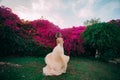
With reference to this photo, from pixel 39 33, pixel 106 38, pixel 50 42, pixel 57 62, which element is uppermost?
pixel 39 33

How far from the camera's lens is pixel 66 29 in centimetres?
1608

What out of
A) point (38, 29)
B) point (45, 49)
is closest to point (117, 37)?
point (45, 49)

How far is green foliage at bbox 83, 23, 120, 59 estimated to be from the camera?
13156mm

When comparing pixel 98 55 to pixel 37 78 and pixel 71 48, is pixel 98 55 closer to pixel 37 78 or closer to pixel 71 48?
pixel 71 48

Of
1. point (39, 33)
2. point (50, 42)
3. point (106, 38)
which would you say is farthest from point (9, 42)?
point (106, 38)

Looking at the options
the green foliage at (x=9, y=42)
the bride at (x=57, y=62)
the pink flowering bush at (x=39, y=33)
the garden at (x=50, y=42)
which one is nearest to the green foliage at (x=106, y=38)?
the garden at (x=50, y=42)

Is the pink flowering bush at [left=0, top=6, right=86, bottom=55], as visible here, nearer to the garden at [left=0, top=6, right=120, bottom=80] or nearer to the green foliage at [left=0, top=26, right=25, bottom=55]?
the garden at [left=0, top=6, right=120, bottom=80]

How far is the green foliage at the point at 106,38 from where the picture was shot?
13156mm

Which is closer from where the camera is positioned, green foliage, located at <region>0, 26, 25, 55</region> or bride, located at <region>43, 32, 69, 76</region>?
bride, located at <region>43, 32, 69, 76</region>

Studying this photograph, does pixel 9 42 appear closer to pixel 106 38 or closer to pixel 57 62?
pixel 57 62

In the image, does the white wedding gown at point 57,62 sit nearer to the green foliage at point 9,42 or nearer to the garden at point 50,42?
the garden at point 50,42

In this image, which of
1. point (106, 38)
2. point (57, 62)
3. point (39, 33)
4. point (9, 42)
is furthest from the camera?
point (39, 33)

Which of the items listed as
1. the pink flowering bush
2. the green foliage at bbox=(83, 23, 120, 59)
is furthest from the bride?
the green foliage at bbox=(83, 23, 120, 59)

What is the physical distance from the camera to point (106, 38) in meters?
13.1
